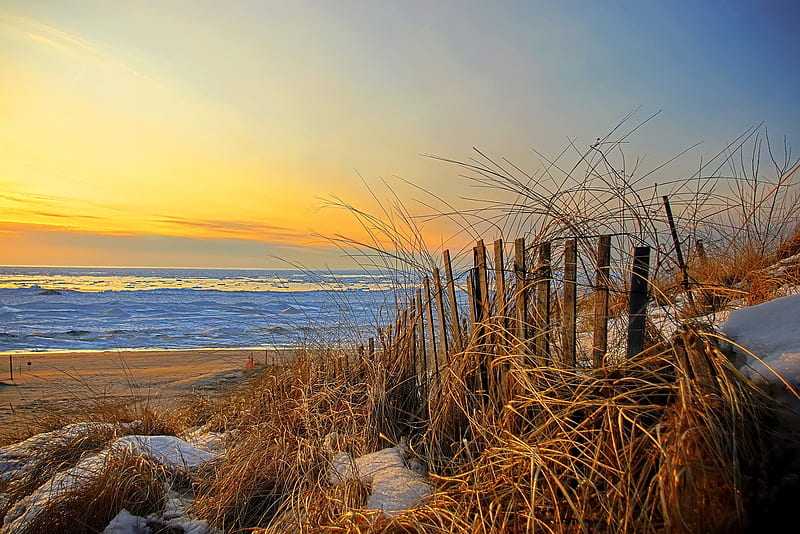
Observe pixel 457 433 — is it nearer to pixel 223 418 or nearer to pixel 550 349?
pixel 550 349

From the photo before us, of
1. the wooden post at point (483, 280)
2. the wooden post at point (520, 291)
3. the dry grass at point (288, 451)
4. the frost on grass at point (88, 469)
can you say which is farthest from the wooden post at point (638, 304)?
the frost on grass at point (88, 469)

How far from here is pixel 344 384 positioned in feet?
14.6

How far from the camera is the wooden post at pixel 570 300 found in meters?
2.56

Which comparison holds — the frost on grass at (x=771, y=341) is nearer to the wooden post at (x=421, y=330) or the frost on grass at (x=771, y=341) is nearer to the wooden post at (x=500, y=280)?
the wooden post at (x=500, y=280)

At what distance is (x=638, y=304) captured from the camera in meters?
2.36

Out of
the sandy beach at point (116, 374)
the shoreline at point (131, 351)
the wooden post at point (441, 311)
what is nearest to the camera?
the wooden post at point (441, 311)

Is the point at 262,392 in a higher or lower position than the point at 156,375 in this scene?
higher

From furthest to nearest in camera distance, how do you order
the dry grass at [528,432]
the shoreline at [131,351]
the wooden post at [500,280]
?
the shoreline at [131,351]
the wooden post at [500,280]
the dry grass at [528,432]

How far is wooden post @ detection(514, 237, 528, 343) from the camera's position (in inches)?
112

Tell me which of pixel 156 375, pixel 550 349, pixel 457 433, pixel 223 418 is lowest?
pixel 156 375

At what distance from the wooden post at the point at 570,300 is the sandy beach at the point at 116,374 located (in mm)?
4546

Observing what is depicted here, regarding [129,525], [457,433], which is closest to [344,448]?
[457,433]

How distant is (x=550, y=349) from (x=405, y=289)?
1.96 m

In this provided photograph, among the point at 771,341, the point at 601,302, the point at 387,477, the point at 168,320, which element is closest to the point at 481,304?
the point at 601,302
